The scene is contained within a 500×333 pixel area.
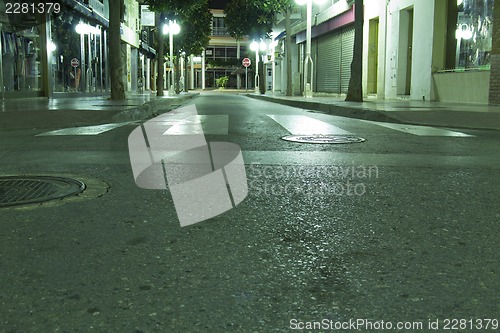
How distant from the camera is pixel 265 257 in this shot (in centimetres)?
233

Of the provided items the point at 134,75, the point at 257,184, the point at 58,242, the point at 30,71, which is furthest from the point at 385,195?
the point at 134,75

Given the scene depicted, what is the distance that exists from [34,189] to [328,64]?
31.0 m

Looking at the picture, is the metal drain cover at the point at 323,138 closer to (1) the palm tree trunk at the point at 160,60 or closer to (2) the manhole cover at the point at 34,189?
(2) the manhole cover at the point at 34,189

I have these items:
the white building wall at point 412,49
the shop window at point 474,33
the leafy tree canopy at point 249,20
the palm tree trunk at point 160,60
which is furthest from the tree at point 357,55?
the leafy tree canopy at point 249,20

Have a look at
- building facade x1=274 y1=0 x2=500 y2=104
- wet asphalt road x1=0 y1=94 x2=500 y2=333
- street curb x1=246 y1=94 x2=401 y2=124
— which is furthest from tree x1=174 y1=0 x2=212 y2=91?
wet asphalt road x1=0 y1=94 x2=500 y2=333

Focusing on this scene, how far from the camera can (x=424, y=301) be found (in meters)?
1.88

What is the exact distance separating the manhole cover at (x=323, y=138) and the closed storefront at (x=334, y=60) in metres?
21.8

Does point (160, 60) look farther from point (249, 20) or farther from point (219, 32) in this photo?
point (219, 32)

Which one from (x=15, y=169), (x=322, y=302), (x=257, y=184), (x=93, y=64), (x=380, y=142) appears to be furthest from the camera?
(x=93, y=64)

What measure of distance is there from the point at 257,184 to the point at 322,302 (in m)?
2.09

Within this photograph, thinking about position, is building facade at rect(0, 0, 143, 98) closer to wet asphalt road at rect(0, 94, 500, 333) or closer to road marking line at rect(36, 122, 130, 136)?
road marking line at rect(36, 122, 130, 136)

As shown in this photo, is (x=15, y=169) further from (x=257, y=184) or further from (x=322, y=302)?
(x=322, y=302)

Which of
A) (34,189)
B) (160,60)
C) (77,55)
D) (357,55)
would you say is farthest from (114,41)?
(34,189)

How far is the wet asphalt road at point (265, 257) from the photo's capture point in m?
1.78
